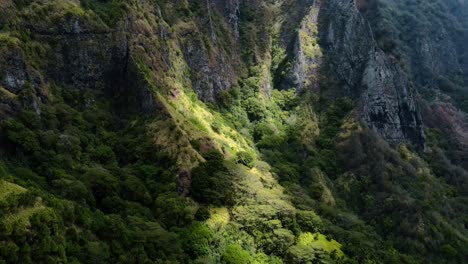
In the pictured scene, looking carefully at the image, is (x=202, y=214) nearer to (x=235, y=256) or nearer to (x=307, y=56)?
(x=235, y=256)

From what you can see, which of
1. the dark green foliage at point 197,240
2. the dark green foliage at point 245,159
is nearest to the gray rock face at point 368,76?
the dark green foliage at point 245,159

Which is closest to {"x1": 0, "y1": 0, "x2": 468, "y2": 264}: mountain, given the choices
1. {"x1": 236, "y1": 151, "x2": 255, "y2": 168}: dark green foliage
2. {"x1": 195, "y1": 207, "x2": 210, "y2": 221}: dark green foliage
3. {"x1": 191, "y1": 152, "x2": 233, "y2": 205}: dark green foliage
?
{"x1": 195, "y1": 207, "x2": 210, "y2": 221}: dark green foliage

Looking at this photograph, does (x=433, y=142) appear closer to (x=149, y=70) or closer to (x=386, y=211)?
(x=386, y=211)

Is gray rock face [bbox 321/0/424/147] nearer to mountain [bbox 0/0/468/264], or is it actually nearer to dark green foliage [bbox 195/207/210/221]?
mountain [bbox 0/0/468/264]

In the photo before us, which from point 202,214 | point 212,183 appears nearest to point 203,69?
point 212,183

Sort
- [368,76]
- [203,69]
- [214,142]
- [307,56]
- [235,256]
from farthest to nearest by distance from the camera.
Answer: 1. [307,56]
2. [368,76]
3. [203,69]
4. [214,142]
5. [235,256]

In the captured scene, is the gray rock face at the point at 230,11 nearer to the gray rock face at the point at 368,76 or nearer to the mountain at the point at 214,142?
the mountain at the point at 214,142

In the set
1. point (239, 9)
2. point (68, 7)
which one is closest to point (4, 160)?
point (68, 7)
